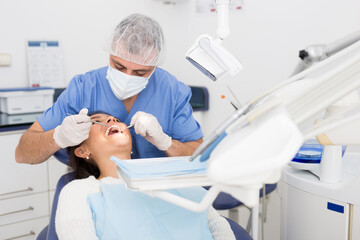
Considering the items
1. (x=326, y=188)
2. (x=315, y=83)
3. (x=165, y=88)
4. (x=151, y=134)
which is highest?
(x=315, y=83)

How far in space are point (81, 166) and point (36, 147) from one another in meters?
0.19

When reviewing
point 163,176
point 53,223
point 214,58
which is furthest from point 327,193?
point 53,223

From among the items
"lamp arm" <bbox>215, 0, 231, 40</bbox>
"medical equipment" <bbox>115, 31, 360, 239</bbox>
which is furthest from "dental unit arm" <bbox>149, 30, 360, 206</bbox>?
"lamp arm" <bbox>215, 0, 231, 40</bbox>

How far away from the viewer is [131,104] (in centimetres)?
172

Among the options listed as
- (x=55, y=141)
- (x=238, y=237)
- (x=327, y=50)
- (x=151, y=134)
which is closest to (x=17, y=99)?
(x=55, y=141)

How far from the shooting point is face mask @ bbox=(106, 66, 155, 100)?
156cm

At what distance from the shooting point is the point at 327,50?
80cm

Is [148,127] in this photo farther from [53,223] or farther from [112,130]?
[53,223]

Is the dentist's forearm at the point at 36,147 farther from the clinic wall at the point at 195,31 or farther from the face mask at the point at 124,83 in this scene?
the clinic wall at the point at 195,31

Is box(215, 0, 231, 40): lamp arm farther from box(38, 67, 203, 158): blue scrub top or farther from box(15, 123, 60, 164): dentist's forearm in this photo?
box(15, 123, 60, 164): dentist's forearm

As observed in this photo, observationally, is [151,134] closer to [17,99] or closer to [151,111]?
[151,111]

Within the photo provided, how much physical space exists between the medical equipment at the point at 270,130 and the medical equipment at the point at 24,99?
1.86 m

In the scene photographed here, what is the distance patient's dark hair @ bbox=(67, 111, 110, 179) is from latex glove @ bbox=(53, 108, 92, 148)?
0.45 ft

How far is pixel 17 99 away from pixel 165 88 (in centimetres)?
110
